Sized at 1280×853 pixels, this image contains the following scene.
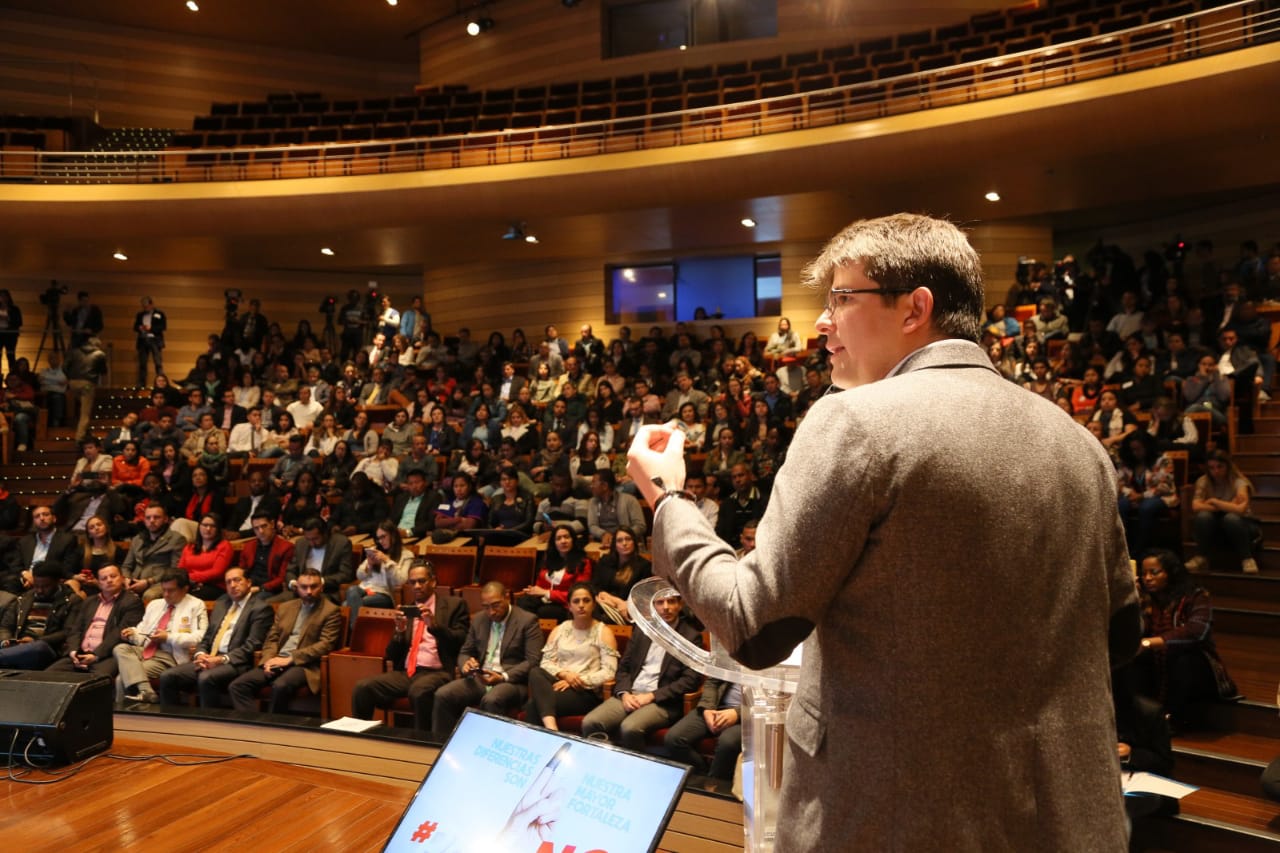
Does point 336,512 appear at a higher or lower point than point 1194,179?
lower

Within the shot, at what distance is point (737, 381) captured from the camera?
368 inches

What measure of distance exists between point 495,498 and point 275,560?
65.1 inches

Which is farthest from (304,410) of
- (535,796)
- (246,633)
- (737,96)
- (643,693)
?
(535,796)

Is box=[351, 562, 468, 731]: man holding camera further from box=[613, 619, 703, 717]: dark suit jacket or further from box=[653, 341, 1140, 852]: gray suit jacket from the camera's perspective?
box=[653, 341, 1140, 852]: gray suit jacket

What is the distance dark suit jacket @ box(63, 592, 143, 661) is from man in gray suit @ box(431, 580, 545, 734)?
7.53 feet

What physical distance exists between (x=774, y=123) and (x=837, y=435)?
9.46 m

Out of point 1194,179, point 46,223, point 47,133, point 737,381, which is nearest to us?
point 737,381

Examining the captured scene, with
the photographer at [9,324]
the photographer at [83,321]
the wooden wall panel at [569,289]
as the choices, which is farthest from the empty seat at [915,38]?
the photographer at [9,324]

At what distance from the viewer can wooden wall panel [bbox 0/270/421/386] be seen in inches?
568

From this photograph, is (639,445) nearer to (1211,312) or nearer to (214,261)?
(1211,312)

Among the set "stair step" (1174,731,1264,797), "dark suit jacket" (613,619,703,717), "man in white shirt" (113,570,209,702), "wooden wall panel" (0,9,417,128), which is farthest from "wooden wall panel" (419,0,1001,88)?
"stair step" (1174,731,1264,797)

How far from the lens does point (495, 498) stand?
7.89 metres

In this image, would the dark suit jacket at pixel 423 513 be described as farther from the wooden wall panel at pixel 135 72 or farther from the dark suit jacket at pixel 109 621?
the wooden wall panel at pixel 135 72

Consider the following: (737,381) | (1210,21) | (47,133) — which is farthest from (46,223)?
(1210,21)
